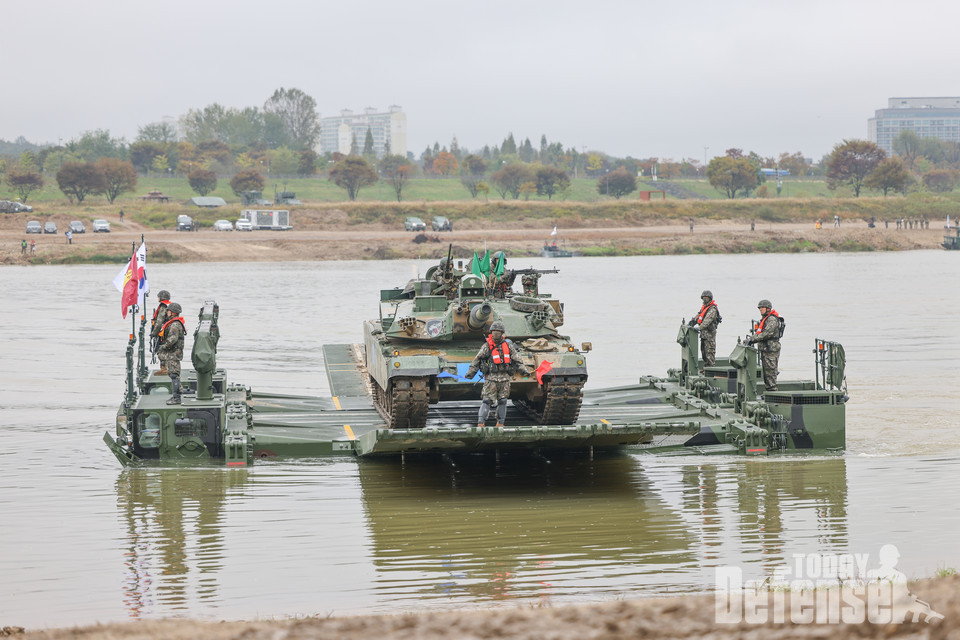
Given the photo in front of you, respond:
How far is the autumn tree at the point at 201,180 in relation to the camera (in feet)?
308

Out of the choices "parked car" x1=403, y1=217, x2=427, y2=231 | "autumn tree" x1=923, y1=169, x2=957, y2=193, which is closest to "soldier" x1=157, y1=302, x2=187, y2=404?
"parked car" x1=403, y1=217, x2=427, y2=231

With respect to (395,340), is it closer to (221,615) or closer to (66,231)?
(221,615)

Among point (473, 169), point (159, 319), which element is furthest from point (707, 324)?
point (473, 169)

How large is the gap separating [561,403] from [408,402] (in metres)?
1.85

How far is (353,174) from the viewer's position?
98.8m

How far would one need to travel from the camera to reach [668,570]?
33.8ft

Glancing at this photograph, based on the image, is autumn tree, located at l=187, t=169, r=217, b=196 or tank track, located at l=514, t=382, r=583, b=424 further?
autumn tree, located at l=187, t=169, r=217, b=196

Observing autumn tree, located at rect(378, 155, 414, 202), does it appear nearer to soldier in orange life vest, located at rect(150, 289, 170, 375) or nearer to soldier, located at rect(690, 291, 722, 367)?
soldier, located at rect(690, 291, 722, 367)

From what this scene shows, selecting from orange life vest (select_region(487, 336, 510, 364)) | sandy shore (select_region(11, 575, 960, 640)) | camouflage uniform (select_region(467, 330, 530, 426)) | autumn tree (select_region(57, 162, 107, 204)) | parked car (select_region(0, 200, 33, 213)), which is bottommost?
sandy shore (select_region(11, 575, 960, 640))

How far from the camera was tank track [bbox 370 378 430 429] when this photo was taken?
47.1 ft

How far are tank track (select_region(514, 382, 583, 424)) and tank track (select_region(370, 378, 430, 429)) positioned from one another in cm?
146

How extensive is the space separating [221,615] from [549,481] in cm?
563

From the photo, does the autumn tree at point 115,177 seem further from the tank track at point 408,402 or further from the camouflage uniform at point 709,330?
the tank track at point 408,402

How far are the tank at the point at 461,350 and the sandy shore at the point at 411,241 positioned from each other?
136 feet
